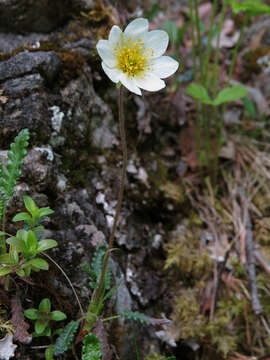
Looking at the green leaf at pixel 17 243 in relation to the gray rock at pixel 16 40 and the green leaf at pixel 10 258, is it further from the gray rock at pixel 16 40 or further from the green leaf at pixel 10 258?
the gray rock at pixel 16 40

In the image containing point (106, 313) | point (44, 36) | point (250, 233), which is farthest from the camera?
point (250, 233)

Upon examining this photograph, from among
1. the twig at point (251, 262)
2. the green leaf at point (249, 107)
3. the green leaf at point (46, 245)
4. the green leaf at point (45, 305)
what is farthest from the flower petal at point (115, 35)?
the green leaf at point (249, 107)

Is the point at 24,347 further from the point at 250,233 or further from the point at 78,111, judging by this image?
the point at 250,233

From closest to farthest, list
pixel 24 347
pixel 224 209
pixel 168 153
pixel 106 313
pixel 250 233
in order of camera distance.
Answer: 1. pixel 24 347
2. pixel 106 313
3. pixel 250 233
4. pixel 224 209
5. pixel 168 153

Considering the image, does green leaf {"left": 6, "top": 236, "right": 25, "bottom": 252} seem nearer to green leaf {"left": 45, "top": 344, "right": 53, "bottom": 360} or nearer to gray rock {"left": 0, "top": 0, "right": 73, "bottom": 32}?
green leaf {"left": 45, "top": 344, "right": 53, "bottom": 360}

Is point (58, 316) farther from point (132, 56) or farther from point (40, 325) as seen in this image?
point (132, 56)

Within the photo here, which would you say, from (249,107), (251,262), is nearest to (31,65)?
(251,262)

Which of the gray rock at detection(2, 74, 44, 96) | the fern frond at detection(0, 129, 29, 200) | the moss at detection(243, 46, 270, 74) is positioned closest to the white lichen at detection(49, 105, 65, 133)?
the gray rock at detection(2, 74, 44, 96)

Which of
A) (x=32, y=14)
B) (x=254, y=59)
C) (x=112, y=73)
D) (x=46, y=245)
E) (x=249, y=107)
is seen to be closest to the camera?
(x=112, y=73)

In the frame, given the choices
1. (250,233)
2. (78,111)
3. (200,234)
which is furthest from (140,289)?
(78,111)
